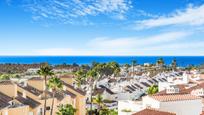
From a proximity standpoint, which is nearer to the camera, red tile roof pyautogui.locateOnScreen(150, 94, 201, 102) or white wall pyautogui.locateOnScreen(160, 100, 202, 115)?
white wall pyautogui.locateOnScreen(160, 100, 202, 115)

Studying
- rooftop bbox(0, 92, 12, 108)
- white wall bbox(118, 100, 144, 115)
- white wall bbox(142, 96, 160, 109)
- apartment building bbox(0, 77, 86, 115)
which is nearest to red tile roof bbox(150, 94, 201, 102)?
white wall bbox(142, 96, 160, 109)

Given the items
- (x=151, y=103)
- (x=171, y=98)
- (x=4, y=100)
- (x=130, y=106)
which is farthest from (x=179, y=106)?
(x=4, y=100)

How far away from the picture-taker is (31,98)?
53.5 meters

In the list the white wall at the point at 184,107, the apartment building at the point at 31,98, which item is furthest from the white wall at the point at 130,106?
the apartment building at the point at 31,98

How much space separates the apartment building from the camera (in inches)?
1794

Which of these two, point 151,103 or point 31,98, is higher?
point 151,103

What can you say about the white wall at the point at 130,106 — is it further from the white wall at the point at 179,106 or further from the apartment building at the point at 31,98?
the apartment building at the point at 31,98

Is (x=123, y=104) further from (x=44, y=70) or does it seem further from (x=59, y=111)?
(x=44, y=70)

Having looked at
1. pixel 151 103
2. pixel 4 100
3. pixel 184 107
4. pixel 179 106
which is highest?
pixel 151 103

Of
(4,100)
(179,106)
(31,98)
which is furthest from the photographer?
(31,98)

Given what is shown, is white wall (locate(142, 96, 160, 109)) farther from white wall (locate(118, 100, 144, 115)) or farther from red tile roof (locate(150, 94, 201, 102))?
white wall (locate(118, 100, 144, 115))

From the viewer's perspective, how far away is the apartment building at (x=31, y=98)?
4558 centimetres

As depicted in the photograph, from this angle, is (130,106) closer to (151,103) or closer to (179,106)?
(151,103)

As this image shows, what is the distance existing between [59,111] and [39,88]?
7.42 meters
